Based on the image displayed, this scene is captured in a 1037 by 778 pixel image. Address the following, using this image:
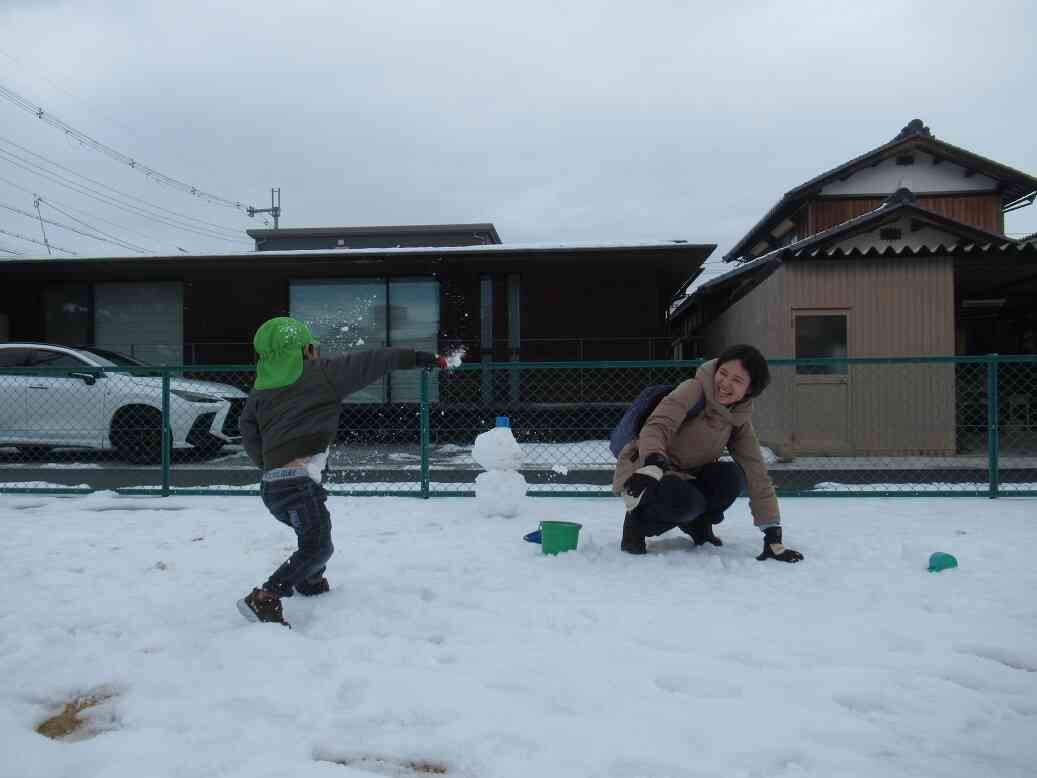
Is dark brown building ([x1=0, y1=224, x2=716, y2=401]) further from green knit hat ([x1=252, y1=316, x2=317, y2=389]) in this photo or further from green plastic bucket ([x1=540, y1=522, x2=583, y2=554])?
green knit hat ([x1=252, y1=316, x2=317, y2=389])

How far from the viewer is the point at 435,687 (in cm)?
227

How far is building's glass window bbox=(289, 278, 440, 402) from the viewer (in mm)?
12367

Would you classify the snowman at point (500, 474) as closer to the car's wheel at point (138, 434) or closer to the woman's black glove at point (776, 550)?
the woman's black glove at point (776, 550)

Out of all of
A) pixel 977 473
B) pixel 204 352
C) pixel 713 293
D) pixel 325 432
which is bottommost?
pixel 977 473

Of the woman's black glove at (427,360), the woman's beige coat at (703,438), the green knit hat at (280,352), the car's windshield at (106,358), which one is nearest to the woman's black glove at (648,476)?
the woman's beige coat at (703,438)

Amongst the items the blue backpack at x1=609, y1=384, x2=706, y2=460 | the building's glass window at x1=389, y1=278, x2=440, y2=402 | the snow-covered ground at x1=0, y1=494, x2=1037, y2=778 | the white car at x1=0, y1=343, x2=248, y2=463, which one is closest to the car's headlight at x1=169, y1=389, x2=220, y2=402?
the white car at x1=0, y1=343, x2=248, y2=463

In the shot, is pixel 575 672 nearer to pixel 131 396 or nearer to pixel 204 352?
pixel 131 396

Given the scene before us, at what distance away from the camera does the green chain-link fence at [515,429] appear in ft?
21.6

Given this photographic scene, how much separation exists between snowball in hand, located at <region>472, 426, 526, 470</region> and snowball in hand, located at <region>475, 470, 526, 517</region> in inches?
3.7

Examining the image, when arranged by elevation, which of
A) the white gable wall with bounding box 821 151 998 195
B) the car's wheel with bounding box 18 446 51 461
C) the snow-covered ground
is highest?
the white gable wall with bounding box 821 151 998 195

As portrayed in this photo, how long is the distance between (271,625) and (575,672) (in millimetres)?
1237

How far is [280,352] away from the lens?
9.80 ft

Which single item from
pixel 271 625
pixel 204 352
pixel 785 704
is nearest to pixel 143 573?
pixel 271 625

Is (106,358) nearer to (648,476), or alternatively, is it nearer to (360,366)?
(360,366)
